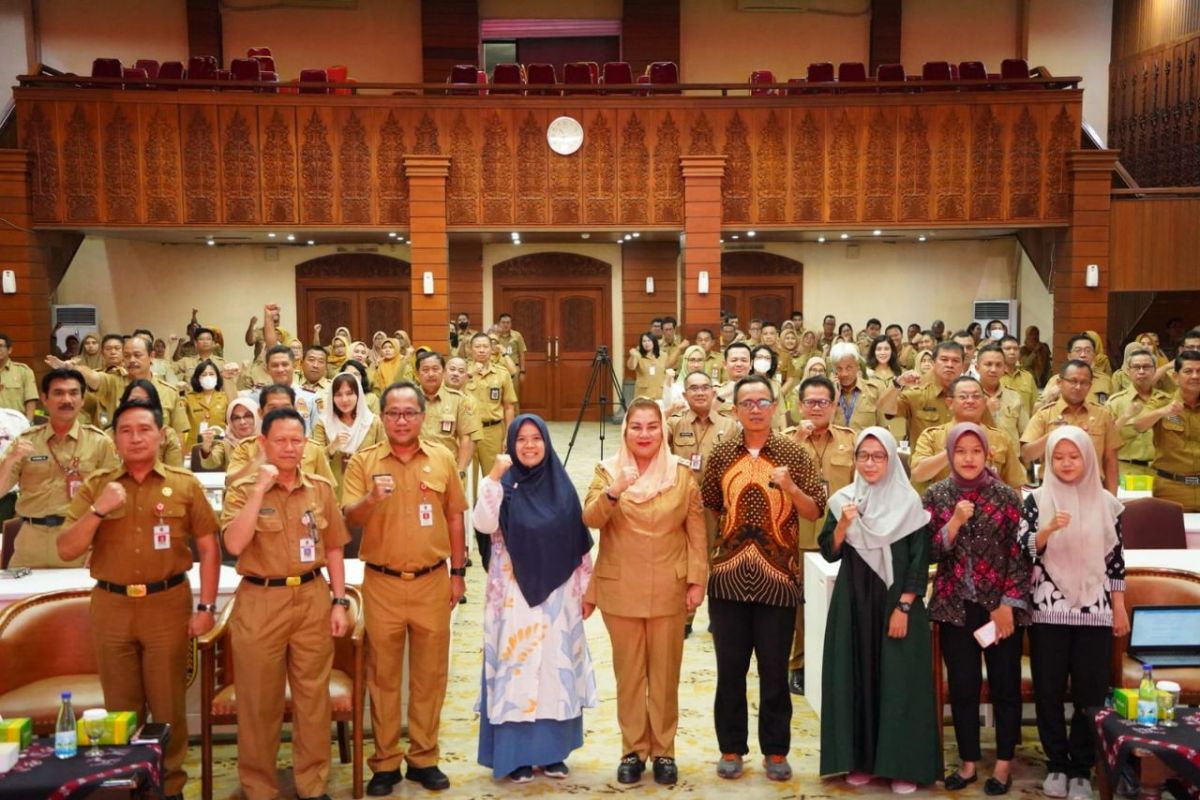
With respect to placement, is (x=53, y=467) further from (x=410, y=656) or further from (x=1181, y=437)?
(x=1181, y=437)

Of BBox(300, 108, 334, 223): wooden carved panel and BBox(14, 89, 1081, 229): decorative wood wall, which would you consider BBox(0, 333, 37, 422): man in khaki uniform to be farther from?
BBox(300, 108, 334, 223): wooden carved panel

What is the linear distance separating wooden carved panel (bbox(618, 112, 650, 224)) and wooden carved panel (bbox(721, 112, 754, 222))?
0.90 meters

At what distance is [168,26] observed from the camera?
604 inches

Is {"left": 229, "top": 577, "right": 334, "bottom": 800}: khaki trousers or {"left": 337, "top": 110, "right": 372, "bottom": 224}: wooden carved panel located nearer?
{"left": 229, "top": 577, "right": 334, "bottom": 800}: khaki trousers

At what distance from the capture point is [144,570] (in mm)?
3594

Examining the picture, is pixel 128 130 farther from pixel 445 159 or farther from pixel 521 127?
pixel 521 127

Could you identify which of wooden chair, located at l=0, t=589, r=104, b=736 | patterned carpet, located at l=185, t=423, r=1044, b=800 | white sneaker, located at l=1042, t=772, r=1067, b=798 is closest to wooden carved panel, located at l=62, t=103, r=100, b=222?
patterned carpet, located at l=185, t=423, r=1044, b=800

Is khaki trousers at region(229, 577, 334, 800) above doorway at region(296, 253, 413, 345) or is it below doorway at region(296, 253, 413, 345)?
below

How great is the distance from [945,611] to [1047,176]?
962cm

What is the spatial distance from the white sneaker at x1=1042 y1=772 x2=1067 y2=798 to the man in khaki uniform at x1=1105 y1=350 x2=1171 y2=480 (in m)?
2.55

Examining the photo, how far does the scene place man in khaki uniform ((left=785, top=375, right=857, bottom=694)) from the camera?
4.85 m

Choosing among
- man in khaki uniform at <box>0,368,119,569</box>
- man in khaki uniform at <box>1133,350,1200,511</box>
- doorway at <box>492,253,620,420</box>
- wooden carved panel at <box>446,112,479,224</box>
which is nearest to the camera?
man in khaki uniform at <box>0,368,119,569</box>

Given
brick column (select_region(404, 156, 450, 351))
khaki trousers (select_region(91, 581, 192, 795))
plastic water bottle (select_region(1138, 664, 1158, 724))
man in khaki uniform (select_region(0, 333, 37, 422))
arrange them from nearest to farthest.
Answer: plastic water bottle (select_region(1138, 664, 1158, 724))
khaki trousers (select_region(91, 581, 192, 795))
man in khaki uniform (select_region(0, 333, 37, 422))
brick column (select_region(404, 156, 450, 351))

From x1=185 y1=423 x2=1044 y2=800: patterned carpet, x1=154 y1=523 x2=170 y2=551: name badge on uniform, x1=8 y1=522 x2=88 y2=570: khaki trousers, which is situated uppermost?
x1=154 y1=523 x2=170 y2=551: name badge on uniform
